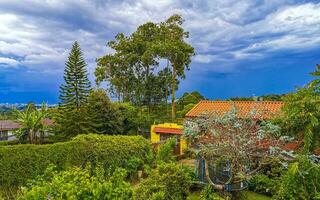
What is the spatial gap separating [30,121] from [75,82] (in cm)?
438

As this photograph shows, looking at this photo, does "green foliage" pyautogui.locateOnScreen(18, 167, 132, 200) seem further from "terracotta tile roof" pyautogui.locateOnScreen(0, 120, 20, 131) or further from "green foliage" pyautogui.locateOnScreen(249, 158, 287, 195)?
"terracotta tile roof" pyautogui.locateOnScreen(0, 120, 20, 131)

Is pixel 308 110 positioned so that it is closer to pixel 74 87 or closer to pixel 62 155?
pixel 62 155

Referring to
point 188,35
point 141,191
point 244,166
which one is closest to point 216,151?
point 244,166

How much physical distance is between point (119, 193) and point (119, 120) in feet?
62.3

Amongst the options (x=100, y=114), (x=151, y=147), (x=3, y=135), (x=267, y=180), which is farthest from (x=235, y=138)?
(x=3, y=135)

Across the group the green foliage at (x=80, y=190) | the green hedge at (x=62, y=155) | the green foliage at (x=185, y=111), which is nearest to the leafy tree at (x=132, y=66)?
the green foliage at (x=185, y=111)

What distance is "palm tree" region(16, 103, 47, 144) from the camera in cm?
2353

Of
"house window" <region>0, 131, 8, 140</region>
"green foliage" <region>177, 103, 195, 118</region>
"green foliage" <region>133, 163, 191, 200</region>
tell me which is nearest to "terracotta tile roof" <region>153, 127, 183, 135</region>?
"green foliage" <region>177, 103, 195, 118</region>

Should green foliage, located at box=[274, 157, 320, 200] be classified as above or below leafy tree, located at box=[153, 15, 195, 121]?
below

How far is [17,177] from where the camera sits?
1210 centimetres

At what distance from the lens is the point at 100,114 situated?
22.0 meters

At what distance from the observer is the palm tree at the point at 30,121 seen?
77.2 feet

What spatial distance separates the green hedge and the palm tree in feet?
35.7

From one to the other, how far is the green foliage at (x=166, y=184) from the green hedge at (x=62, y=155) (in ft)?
14.1
